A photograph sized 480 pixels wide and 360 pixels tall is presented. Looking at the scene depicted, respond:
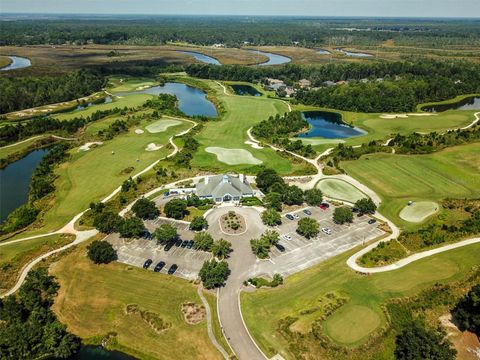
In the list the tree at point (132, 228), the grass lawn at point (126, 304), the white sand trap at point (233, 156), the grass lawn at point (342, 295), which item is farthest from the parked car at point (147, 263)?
the white sand trap at point (233, 156)

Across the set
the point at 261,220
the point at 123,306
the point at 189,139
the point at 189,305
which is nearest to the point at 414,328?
the point at 189,305

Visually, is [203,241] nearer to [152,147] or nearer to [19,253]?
[19,253]

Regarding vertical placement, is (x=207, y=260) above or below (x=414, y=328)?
below

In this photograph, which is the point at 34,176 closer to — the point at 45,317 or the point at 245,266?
the point at 45,317

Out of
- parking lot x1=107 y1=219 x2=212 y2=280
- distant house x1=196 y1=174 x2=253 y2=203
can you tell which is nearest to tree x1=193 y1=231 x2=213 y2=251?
parking lot x1=107 y1=219 x2=212 y2=280

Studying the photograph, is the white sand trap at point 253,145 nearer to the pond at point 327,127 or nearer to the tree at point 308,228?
the pond at point 327,127

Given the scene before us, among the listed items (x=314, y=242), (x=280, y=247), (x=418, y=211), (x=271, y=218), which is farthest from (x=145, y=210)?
(x=418, y=211)
